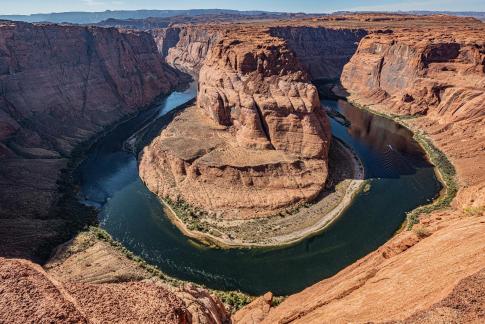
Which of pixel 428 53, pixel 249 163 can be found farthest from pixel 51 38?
pixel 428 53

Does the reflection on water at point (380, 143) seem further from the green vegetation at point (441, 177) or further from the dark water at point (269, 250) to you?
the green vegetation at point (441, 177)

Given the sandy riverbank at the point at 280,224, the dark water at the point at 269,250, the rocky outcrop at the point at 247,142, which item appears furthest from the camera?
the rocky outcrop at the point at 247,142

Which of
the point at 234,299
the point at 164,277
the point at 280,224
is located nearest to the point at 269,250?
the point at 280,224

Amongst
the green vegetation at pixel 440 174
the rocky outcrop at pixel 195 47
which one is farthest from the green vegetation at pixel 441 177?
the rocky outcrop at pixel 195 47

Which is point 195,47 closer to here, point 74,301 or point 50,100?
point 50,100

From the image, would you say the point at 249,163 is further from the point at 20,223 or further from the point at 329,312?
the point at 329,312

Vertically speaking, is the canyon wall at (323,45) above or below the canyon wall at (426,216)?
above

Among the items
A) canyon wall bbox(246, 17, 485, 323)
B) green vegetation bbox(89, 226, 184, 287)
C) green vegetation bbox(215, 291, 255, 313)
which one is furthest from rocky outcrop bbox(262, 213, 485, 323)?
green vegetation bbox(89, 226, 184, 287)

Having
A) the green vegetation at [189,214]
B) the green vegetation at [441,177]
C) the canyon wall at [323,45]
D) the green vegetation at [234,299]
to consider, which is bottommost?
the green vegetation at [234,299]
